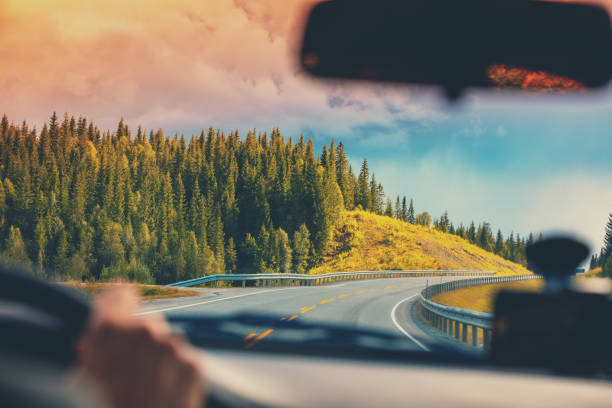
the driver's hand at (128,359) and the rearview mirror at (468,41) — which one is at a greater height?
the rearview mirror at (468,41)

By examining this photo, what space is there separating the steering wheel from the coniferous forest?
8642cm

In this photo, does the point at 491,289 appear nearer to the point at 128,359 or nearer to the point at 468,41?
the point at 468,41

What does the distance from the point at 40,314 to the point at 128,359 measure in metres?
0.57

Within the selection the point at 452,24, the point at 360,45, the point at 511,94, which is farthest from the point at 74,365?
the point at 511,94

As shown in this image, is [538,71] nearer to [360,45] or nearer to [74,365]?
[360,45]

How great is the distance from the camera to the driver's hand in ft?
3.13

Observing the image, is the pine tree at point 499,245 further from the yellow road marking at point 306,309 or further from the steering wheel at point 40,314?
the yellow road marking at point 306,309

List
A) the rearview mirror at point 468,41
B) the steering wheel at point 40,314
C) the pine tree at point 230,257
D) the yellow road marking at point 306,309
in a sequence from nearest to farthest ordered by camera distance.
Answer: the steering wheel at point 40,314 → the rearview mirror at point 468,41 → the yellow road marking at point 306,309 → the pine tree at point 230,257

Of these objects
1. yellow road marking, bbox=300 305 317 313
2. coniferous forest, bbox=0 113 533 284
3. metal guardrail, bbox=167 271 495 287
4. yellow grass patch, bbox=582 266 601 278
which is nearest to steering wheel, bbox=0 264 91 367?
yellow grass patch, bbox=582 266 601 278

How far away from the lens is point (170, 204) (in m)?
119

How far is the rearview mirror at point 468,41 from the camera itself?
85.9 inches

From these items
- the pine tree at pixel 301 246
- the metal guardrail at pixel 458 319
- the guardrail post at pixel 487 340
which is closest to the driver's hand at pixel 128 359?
the guardrail post at pixel 487 340

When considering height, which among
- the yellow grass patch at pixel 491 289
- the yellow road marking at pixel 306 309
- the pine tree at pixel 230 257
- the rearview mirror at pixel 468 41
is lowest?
the pine tree at pixel 230 257

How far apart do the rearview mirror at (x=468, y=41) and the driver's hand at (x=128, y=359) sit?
5.75 feet
